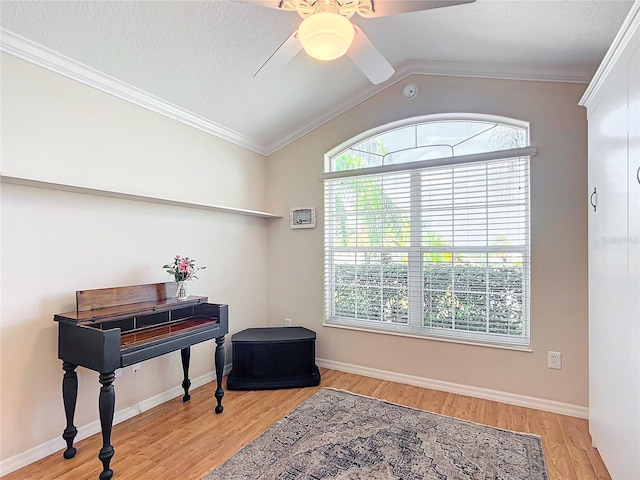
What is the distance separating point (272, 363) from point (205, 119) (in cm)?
234

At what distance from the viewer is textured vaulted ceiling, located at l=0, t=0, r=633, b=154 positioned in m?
1.92

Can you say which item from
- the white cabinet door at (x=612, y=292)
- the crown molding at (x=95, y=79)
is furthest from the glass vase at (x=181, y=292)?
the white cabinet door at (x=612, y=292)

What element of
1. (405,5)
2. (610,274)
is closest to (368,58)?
(405,5)

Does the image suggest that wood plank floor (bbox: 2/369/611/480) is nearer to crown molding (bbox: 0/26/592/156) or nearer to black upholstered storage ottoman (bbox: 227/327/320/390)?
black upholstered storage ottoman (bbox: 227/327/320/390)

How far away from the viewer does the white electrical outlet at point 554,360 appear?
8.58 ft

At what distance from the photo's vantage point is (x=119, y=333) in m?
1.91

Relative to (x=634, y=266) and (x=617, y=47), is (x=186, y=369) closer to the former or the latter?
(x=634, y=266)

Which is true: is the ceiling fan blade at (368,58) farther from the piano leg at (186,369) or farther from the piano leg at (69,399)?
the piano leg at (186,369)

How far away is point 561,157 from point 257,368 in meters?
3.10

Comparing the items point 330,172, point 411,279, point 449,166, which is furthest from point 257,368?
point 449,166

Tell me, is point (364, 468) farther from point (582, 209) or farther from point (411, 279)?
point (582, 209)

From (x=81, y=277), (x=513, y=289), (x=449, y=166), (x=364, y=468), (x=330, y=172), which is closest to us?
(x=364, y=468)

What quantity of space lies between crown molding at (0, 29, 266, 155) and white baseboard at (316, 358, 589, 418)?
8.75ft

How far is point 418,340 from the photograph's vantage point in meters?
3.14
